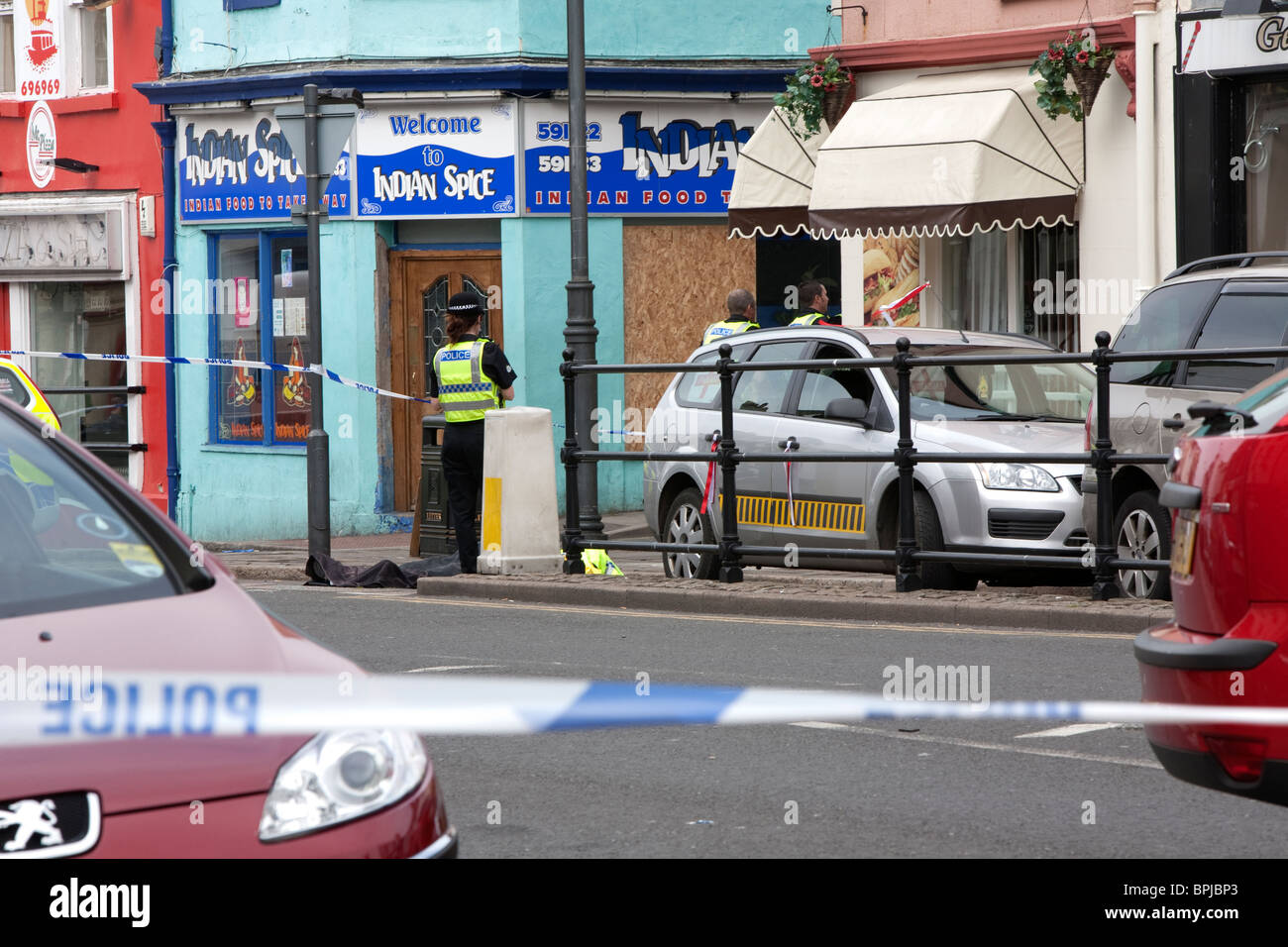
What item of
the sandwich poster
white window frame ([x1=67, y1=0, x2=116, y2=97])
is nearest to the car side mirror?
the sandwich poster

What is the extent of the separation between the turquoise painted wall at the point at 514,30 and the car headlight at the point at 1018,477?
958 cm

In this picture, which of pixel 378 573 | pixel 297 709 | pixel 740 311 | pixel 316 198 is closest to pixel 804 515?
pixel 740 311

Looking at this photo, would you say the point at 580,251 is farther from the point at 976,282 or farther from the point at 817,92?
the point at 976,282

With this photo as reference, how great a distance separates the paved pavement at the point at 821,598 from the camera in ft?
35.0

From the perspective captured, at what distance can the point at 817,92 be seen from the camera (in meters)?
19.2

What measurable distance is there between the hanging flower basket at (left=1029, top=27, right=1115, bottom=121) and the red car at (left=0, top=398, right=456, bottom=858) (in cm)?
1396

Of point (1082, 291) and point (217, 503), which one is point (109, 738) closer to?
point (1082, 291)

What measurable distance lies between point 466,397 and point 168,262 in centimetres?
942

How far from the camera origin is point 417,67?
19.8 m

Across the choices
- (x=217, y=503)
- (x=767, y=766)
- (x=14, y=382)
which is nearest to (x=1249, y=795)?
(x=767, y=766)

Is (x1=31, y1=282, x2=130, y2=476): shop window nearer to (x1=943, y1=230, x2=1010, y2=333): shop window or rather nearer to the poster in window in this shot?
the poster in window

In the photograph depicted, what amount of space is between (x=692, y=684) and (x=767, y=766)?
66.5 inches

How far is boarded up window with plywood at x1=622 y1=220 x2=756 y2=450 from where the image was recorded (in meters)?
20.2
